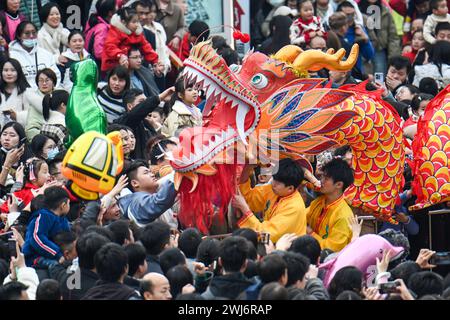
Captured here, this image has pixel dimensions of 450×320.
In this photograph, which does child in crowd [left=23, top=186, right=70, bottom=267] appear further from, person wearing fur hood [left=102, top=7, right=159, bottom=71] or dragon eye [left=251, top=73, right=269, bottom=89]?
person wearing fur hood [left=102, top=7, right=159, bottom=71]

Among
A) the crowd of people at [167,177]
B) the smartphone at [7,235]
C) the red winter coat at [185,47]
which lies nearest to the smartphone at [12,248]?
the crowd of people at [167,177]

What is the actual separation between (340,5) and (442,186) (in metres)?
6.04

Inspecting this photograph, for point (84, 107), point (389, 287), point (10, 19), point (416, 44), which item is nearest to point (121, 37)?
point (10, 19)

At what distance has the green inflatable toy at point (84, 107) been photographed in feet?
45.2

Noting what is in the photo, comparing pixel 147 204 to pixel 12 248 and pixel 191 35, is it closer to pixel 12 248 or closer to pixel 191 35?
pixel 12 248

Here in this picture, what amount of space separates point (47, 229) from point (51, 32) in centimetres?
526

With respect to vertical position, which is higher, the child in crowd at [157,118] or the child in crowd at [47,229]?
the child in crowd at [47,229]

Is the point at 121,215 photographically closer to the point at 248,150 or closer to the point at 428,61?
the point at 248,150

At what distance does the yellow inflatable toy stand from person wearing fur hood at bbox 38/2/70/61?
4.87 metres

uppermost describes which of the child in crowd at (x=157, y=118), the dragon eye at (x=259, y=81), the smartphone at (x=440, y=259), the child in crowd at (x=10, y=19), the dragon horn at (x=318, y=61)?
the dragon horn at (x=318, y=61)

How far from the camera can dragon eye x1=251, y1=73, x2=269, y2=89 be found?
1305cm

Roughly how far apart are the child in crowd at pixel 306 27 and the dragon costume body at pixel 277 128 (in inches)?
173

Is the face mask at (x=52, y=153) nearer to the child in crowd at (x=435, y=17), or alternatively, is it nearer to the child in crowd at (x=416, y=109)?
the child in crowd at (x=416, y=109)

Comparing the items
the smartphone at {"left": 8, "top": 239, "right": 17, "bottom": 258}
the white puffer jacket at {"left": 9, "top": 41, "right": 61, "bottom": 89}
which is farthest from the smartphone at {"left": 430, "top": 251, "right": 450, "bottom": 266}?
the white puffer jacket at {"left": 9, "top": 41, "right": 61, "bottom": 89}
